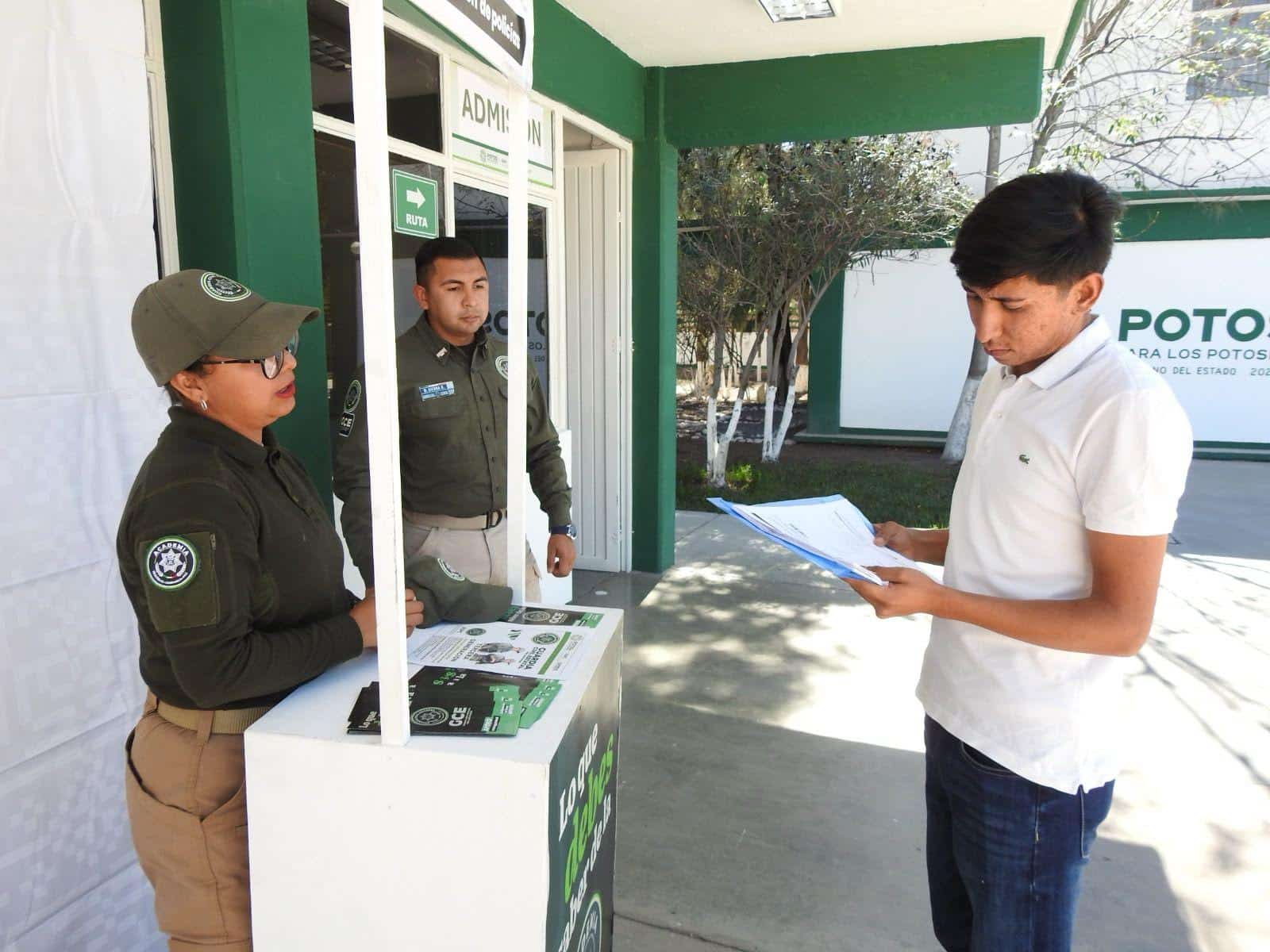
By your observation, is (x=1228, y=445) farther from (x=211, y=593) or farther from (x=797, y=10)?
(x=211, y=593)

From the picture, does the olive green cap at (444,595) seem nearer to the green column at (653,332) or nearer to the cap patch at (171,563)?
the cap patch at (171,563)

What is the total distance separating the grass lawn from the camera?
8289 millimetres

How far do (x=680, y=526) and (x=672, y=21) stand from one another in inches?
158

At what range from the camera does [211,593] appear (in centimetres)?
129

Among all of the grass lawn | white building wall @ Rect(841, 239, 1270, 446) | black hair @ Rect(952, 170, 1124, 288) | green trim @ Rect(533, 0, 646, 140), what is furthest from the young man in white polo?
white building wall @ Rect(841, 239, 1270, 446)

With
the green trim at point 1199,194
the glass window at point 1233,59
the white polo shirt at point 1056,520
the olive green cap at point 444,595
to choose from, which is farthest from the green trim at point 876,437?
the olive green cap at point 444,595

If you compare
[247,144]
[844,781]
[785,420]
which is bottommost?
[844,781]

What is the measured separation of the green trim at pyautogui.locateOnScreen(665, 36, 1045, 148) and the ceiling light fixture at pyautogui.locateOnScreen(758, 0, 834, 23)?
731 millimetres

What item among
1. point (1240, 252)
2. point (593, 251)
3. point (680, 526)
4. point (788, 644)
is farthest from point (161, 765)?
point (1240, 252)

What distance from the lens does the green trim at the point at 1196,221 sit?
10867 millimetres

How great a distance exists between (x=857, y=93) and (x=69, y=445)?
4.73m

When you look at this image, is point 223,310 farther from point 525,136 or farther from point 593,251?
point 593,251

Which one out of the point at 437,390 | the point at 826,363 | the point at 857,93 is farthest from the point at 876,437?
the point at 437,390

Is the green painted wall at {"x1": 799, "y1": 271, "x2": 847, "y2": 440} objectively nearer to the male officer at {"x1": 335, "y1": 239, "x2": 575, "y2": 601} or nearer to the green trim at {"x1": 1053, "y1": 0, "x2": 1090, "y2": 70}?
the green trim at {"x1": 1053, "y1": 0, "x2": 1090, "y2": 70}
